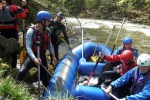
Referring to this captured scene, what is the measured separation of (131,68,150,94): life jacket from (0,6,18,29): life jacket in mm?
2905

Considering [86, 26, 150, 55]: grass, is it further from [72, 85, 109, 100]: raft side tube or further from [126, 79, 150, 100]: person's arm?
[126, 79, 150, 100]: person's arm

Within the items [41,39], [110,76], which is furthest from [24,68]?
[110,76]

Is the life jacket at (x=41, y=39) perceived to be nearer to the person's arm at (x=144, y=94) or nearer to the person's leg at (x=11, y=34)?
the person's leg at (x=11, y=34)

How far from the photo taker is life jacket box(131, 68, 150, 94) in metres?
3.88

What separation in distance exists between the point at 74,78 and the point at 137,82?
6.17ft

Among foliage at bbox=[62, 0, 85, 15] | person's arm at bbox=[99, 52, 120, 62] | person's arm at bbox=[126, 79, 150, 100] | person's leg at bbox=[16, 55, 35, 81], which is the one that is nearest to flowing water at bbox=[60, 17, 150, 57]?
person's arm at bbox=[99, 52, 120, 62]

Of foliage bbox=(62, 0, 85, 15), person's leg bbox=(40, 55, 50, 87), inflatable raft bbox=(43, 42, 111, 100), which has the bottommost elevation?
foliage bbox=(62, 0, 85, 15)

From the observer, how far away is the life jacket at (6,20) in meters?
5.31

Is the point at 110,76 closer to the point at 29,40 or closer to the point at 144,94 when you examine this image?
the point at 144,94

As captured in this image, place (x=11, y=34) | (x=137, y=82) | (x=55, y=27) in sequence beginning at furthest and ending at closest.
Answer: (x=55, y=27), (x=11, y=34), (x=137, y=82)

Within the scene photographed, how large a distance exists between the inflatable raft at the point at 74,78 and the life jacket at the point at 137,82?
55 centimetres

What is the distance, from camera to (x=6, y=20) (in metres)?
5.44

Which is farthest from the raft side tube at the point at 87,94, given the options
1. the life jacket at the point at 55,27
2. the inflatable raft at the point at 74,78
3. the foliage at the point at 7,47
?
the life jacket at the point at 55,27

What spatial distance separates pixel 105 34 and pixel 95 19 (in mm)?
6404
